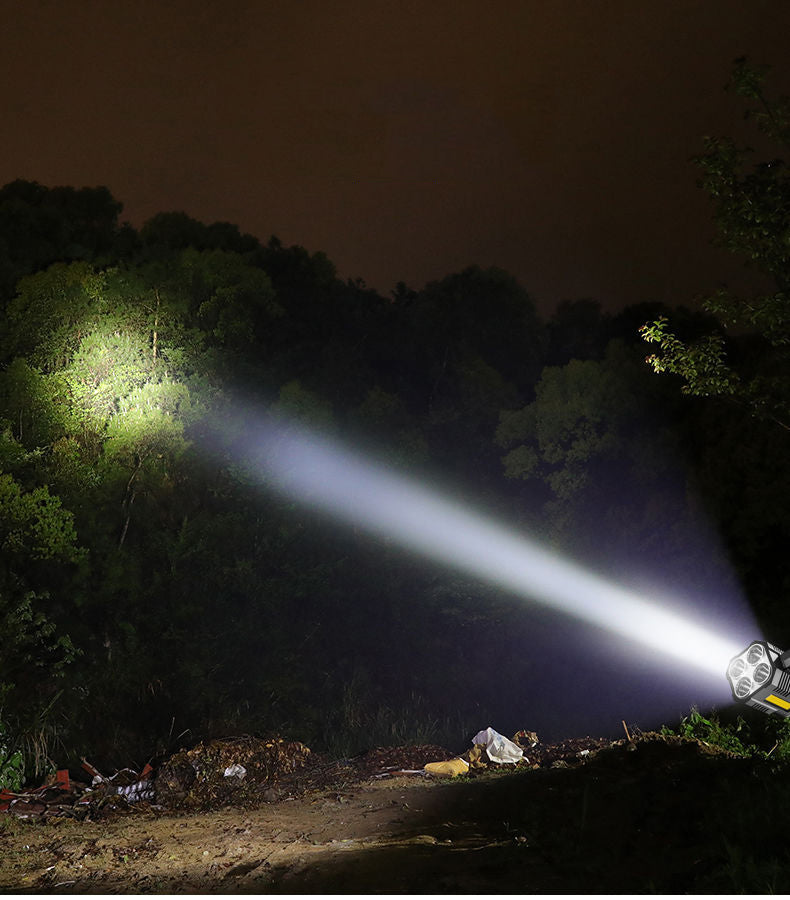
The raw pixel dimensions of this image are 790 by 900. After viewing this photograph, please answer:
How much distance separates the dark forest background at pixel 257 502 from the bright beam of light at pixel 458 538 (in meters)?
0.47

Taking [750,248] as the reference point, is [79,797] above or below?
below

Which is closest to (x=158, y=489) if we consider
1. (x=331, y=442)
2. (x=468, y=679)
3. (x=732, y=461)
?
(x=331, y=442)

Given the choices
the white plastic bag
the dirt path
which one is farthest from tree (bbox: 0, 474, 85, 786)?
the white plastic bag

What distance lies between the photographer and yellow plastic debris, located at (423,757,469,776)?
11.3 meters

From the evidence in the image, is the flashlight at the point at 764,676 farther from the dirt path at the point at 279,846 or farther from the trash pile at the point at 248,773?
the trash pile at the point at 248,773

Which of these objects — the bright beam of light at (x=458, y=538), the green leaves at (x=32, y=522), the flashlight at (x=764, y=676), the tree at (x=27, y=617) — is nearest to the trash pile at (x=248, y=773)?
the tree at (x=27, y=617)

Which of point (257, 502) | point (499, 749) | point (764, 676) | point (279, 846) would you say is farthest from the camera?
point (257, 502)

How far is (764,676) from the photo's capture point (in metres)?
5.40

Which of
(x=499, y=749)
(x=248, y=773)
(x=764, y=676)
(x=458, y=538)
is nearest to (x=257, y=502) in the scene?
(x=458, y=538)

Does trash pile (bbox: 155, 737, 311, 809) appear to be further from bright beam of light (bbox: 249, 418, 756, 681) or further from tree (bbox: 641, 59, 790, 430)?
bright beam of light (bbox: 249, 418, 756, 681)

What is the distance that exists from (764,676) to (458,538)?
1846cm

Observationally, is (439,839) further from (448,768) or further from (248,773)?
(248,773)

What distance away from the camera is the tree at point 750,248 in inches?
389

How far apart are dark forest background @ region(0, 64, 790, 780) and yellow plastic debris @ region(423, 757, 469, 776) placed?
5.11 metres
